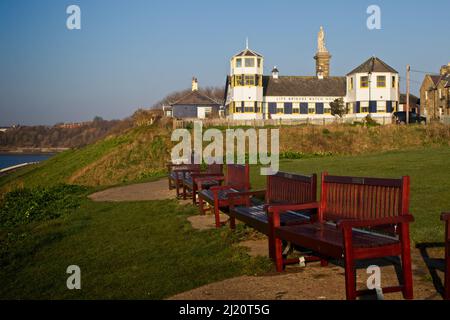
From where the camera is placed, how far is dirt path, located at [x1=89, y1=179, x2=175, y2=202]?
16594 mm

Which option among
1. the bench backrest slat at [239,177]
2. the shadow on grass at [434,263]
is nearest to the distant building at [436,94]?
the bench backrest slat at [239,177]

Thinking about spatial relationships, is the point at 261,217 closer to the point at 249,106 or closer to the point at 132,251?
the point at 132,251

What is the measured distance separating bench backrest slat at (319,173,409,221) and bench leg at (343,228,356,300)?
2.94 feet

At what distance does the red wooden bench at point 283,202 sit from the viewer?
→ 7125 millimetres

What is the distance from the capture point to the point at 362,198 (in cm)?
645

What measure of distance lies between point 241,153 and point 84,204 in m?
19.3

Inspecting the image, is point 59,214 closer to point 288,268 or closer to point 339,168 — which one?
point 288,268

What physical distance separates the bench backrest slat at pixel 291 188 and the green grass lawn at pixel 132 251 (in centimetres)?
101

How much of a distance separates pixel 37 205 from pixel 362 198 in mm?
12790

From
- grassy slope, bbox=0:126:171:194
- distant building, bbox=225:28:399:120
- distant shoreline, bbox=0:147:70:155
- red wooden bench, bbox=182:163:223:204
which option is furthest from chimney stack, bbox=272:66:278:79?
distant shoreline, bbox=0:147:70:155

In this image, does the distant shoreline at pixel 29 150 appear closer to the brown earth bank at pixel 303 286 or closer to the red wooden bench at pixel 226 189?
the red wooden bench at pixel 226 189
